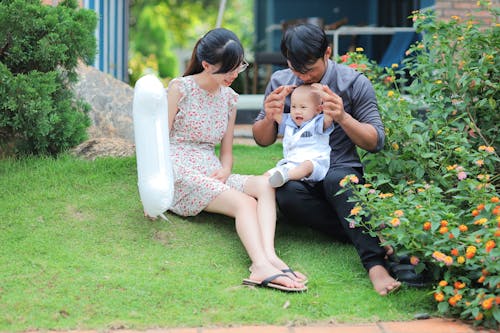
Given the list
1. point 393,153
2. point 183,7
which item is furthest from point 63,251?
point 183,7

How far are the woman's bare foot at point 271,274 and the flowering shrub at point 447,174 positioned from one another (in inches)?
15.8

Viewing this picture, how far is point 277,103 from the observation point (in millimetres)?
3744

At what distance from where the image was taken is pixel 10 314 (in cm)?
299

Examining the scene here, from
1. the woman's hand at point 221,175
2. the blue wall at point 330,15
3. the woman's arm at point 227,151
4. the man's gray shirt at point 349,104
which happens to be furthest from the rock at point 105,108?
the blue wall at point 330,15

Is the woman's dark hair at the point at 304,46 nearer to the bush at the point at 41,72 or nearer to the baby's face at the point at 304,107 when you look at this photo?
the baby's face at the point at 304,107

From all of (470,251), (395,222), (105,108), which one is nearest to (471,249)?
(470,251)

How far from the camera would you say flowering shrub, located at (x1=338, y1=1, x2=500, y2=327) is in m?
3.01

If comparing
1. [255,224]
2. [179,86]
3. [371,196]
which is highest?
[179,86]

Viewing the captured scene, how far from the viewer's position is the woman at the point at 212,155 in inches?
141

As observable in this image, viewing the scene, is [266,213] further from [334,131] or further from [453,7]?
[453,7]

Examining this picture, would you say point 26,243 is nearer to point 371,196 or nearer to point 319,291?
point 319,291

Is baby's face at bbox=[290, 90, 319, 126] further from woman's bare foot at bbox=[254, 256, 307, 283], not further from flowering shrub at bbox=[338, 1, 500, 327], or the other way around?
woman's bare foot at bbox=[254, 256, 307, 283]

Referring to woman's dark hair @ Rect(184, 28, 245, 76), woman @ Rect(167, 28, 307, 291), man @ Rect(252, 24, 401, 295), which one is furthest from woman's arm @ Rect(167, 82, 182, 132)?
man @ Rect(252, 24, 401, 295)

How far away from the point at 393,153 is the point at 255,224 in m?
1.01
